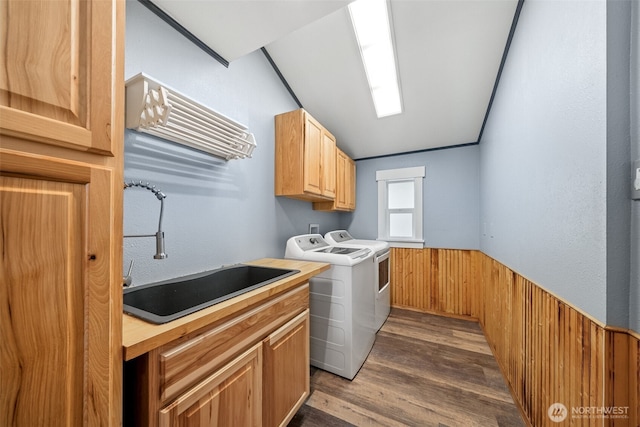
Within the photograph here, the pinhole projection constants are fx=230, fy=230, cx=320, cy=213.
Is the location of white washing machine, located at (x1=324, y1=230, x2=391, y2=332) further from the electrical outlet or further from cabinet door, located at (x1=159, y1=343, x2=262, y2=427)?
the electrical outlet

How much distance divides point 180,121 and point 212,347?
109cm

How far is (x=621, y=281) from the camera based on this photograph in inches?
26.4

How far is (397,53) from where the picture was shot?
1.94 metres

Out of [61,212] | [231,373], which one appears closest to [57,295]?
[61,212]

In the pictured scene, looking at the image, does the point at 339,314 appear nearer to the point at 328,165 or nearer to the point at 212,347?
the point at 212,347

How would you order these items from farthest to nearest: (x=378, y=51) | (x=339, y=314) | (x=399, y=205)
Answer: (x=399, y=205)
(x=378, y=51)
(x=339, y=314)

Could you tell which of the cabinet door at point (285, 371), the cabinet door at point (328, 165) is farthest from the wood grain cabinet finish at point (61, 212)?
the cabinet door at point (328, 165)

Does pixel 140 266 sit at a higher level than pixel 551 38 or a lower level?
lower

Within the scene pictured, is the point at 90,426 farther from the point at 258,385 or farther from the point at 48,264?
the point at 258,385

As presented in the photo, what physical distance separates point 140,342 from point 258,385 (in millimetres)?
644

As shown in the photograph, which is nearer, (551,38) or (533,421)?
(551,38)

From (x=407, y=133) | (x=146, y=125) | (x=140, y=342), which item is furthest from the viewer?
(x=407, y=133)

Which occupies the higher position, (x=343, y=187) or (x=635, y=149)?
(x=343, y=187)

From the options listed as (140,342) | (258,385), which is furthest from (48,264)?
(258,385)
